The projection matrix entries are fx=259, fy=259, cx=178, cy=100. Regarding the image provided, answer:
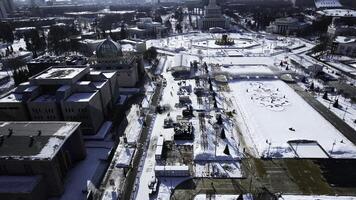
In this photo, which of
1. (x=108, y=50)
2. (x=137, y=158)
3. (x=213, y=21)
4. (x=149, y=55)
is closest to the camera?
(x=137, y=158)

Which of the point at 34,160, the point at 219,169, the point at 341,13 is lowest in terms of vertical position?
the point at 219,169

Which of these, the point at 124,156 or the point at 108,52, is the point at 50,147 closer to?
the point at 124,156

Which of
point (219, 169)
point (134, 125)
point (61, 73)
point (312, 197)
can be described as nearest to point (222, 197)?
point (219, 169)

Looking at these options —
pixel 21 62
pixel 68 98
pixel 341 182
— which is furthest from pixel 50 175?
pixel 21 62

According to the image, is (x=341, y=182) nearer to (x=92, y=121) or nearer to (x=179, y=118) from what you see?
(x=179, y=118)

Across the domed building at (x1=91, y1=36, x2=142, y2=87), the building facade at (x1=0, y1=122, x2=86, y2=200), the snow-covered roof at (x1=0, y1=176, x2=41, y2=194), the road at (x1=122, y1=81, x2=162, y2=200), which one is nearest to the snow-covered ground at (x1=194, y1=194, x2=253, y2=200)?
the road at (x1=122, y1=81, x2=162, y2=200)

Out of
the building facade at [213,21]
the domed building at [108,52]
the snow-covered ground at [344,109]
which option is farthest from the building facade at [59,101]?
the building facade at [213,21]

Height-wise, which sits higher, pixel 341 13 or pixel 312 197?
pixel 341 13
